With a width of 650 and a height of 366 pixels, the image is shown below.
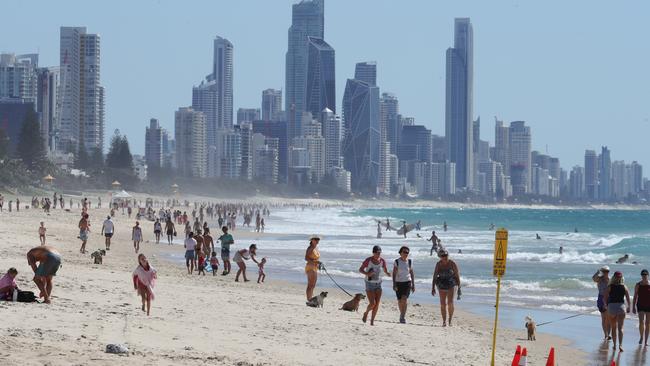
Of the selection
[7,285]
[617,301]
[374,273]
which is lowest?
[617,301]

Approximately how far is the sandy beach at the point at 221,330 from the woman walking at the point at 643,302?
3.29ft

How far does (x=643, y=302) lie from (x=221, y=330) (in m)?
6.16

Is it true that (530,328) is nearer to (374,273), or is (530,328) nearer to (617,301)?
(617,301)

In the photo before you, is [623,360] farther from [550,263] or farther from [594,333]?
[550,263]

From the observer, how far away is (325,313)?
1748 cm

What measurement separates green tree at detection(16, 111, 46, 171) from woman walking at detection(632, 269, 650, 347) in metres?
108

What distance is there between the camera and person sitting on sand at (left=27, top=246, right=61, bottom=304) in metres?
14.5

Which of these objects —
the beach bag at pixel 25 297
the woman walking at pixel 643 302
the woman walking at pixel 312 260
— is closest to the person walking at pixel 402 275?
the woman walking at pixel 312 260

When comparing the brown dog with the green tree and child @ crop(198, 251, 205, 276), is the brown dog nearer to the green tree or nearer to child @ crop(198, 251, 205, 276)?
child @ crop(198, 251, 205, 276)

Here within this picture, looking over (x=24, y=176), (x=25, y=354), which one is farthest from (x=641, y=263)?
(x=24, y=176)

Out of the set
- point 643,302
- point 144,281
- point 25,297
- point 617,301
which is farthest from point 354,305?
point 25,297

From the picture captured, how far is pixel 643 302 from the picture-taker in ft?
52.0

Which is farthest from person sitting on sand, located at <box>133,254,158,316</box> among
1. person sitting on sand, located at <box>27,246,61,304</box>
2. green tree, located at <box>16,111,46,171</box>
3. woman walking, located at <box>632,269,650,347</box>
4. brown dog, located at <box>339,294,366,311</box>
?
green tree, located at <box>16,111,46,171</box>

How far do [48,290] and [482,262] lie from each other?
26374 mm
